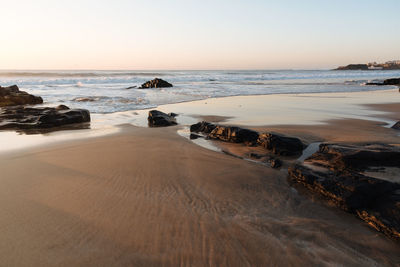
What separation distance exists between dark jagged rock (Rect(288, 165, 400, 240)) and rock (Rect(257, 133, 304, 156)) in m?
1.45

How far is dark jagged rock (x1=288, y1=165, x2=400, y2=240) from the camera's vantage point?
8.50 feet

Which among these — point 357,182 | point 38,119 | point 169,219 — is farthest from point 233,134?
point 38,119

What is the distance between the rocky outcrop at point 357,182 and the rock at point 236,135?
1601 mm

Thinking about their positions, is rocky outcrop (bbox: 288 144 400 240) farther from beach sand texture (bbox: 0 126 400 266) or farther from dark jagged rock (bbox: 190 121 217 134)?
dark jagged rock (bbox: 190 121 217 134)

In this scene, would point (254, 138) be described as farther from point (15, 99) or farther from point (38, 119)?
point (15, 99)

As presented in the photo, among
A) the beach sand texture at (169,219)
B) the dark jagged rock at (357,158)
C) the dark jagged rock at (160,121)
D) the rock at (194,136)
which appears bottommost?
the beach sand texture at (169,219)

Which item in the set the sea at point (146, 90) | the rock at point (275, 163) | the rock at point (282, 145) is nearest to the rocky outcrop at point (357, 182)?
the rock at point (275, 163)

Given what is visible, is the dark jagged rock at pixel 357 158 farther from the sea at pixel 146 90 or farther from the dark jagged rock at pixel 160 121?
the sea at pixel 146 90

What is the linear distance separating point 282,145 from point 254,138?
75 cm

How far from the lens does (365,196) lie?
289 centimetres

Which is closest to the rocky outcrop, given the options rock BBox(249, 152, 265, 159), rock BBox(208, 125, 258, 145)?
rock BBox(249, 152, 265, 159)

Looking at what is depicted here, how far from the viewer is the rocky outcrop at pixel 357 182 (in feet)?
8.71

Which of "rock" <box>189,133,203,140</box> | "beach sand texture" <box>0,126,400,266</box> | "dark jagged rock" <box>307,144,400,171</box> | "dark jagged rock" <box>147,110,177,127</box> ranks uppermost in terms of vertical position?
"dark jagged rock" <box>307,144,400,171</box>

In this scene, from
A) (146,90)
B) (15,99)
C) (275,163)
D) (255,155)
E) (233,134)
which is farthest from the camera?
(146,90)
